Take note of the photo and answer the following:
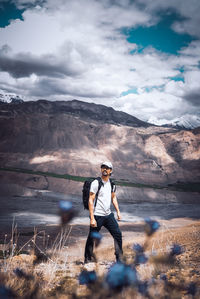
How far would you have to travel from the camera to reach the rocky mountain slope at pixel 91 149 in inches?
1917

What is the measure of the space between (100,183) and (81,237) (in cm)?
1144

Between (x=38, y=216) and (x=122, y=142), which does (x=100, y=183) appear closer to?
(x=38, y=216)

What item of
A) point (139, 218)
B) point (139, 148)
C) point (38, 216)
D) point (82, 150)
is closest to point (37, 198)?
point (38, 216)

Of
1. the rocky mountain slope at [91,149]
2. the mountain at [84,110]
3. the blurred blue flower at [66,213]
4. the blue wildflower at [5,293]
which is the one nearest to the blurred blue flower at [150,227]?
the blurred blue flower at [66,213]

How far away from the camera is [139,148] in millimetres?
64812

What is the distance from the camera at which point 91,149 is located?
57250mm

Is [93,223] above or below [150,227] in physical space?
below

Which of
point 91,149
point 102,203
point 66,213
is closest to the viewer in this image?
point 66,213

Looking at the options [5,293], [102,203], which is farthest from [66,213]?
[102,203]

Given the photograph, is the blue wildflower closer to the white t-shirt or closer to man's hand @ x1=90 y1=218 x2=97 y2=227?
man's hand @ x1=90 y1=218 x2=97 y2=227

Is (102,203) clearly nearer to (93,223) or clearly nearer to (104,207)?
(104,207)

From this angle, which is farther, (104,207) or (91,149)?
(91,149)

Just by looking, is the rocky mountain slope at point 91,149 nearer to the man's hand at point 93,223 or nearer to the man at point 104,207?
the man at point 104,207

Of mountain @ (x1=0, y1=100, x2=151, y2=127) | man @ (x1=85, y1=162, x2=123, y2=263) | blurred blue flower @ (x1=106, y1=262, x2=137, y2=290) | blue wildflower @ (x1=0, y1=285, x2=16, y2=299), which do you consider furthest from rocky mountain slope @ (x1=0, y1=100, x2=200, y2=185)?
mountain @ (x1=0, y1=100, x2=151, y2=127)
